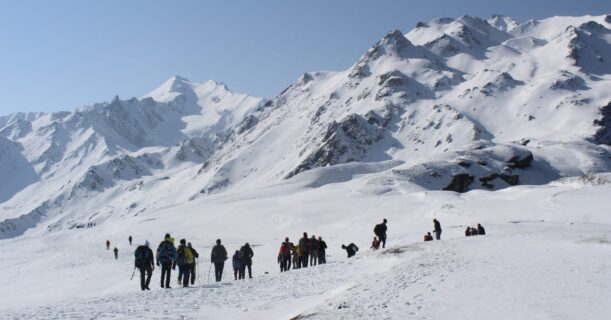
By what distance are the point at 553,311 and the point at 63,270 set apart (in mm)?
41390

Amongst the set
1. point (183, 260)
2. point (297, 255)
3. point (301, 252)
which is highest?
point (183, 260)

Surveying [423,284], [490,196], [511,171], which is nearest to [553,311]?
[423,284]

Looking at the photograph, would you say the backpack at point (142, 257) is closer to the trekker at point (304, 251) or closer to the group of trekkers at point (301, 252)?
the group of trekkers at point (301, 252)

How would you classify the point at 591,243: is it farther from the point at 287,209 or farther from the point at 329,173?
the point at 329,173

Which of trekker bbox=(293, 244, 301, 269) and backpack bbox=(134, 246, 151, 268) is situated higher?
backpack bbox=(134, 246, 151, 268)

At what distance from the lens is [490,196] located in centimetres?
7481

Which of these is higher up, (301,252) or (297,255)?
(301,252)

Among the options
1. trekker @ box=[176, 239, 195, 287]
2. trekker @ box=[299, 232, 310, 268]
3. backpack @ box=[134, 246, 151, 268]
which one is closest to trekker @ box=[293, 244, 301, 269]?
trekker @ box=[299, 232, 310, 268]

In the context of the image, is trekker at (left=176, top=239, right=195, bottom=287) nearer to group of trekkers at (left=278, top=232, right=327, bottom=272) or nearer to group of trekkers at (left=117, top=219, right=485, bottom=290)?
group of trekkers at (left=117, top=219, right=485, bottom=290)

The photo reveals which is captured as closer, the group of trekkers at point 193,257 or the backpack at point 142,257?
the group of trekkers at point 193,257

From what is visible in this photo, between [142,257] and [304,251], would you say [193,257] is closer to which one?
[142,257]

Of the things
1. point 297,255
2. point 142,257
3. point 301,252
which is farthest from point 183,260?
point 297,255

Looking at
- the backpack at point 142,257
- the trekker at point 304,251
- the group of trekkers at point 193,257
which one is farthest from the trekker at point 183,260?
the trekker at point 304,251

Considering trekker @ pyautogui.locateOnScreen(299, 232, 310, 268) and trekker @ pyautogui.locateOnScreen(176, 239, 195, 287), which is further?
trekker @ pyautogui.locateOnScreen(299, 232, 310, 268)
